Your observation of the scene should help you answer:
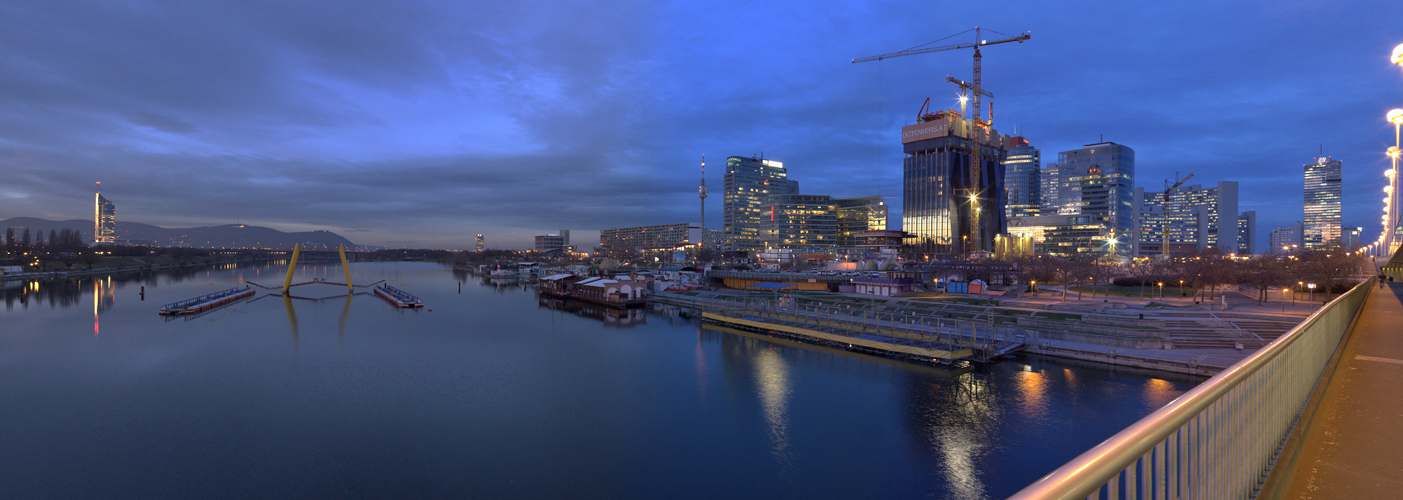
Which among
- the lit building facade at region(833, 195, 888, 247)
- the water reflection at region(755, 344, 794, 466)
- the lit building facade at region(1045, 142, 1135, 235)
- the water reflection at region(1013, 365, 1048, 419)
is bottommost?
the water reflection at region(755, 344, 794, 466)

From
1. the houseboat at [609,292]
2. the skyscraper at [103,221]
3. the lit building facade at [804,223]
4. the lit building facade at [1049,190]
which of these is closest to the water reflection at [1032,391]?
the houseboat at [609,292]

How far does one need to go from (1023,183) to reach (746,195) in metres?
89.1

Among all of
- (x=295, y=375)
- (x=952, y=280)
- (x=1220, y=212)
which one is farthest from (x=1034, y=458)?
(x=1220, y=212)

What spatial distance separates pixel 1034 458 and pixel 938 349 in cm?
1233

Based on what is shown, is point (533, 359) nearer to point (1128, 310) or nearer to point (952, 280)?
point (1128, 310)

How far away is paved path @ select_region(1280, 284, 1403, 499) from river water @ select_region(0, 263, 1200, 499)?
938 centimetres

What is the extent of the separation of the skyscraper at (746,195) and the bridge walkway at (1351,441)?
504 ft

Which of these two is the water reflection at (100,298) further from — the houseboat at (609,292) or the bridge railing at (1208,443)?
the bridge railing at (1208,443)

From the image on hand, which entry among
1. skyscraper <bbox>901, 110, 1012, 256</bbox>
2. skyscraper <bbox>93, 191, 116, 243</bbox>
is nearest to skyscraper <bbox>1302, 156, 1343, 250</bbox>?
skyscraper <bbox>901, 110, 1012, 256</bbox>

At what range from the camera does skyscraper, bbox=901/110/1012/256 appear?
118 m

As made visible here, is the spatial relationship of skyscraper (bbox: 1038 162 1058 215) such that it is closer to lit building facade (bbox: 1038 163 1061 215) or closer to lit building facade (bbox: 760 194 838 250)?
lit building facade (bbox: 1038 163 1061 215)

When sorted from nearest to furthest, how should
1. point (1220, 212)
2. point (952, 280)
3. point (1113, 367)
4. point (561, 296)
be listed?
point (1113, 367), point (952, 280), point (561, 296), point (1220, 212)

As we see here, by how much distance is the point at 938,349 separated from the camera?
2764 centimetres

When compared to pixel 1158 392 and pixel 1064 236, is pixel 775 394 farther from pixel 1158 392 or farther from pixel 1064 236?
pixel 1064 236
